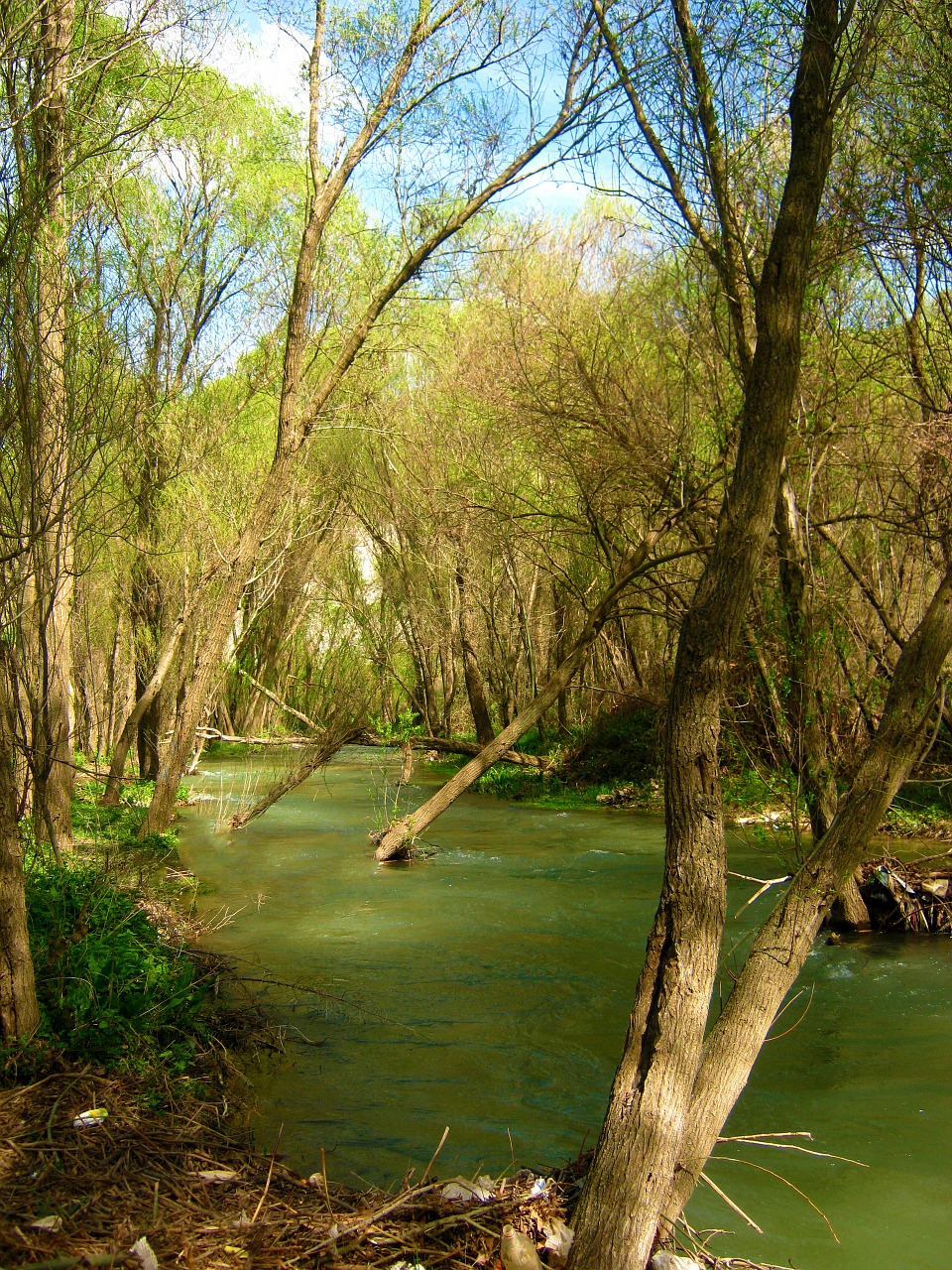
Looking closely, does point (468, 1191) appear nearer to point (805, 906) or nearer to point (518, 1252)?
point (518, 1252)

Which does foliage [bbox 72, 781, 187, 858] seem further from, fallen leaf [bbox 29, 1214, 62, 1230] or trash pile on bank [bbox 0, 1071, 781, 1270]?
fallen leaf [bbox 29, 1214, 62, 1230]

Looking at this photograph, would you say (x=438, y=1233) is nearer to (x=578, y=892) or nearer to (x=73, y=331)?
(x=73, y=331)

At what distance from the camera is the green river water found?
4.14m

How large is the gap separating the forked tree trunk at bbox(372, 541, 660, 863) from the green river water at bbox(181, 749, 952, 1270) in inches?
12.8

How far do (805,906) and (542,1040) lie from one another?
9.99 feet

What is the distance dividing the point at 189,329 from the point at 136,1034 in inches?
434

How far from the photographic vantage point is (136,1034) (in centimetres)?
439

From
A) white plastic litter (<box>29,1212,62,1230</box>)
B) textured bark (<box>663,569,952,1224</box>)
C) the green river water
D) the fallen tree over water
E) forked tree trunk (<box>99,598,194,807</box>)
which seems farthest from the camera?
forked tree trunk (<box>99,598,194,807</box>)

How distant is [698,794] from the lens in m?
3.17

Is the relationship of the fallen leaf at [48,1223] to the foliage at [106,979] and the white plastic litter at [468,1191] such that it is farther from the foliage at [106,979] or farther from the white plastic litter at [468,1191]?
the foliage at [106,979]

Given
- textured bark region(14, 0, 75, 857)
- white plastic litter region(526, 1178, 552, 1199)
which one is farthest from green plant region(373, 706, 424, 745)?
white plastic litter region(526, 1178, 552, 1199)

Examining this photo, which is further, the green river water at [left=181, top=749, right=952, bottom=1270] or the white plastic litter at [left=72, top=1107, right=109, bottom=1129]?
the green river water at [left=181, top=749, right=952, bottom=1270]

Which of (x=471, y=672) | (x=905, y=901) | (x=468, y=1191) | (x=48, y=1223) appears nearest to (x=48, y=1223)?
(x=48, y=1223)

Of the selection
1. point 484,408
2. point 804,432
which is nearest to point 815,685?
point 804,432
